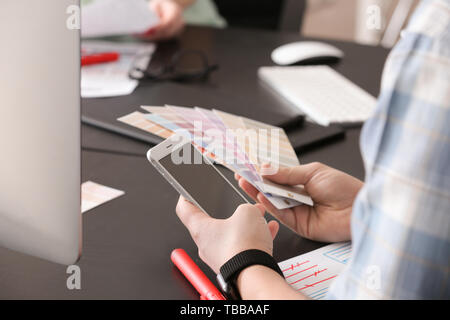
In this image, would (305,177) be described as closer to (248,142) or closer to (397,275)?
(248,142)

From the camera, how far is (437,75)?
413 mm

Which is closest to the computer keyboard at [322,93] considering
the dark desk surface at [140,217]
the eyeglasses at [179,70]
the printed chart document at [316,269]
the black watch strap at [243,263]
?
the dark desk surface at [140,217]

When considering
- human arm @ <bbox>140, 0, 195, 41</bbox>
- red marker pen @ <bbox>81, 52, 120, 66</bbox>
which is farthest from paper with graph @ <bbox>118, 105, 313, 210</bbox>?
human arm @ <bbox>140, 0, 195, 41</bbox>

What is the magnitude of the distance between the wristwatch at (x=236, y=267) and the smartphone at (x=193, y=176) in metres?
0.11

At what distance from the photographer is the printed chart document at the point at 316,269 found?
0.60 meters

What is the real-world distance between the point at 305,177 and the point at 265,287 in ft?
0.78

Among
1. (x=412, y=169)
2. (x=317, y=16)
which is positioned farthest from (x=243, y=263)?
(x=317, y=16)

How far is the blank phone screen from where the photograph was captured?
2.19 feet

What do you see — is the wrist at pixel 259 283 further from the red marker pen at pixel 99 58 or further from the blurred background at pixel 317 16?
the red marker pen at pixel 99 58

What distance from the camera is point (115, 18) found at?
52.3 inches

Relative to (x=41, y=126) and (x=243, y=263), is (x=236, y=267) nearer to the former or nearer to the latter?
(x=243, y=263)

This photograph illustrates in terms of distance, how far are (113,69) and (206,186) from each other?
0.64 m

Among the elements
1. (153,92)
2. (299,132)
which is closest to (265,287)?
(299,132)

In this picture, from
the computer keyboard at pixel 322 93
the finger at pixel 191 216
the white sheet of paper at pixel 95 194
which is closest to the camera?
the finger at pixel 191 216
